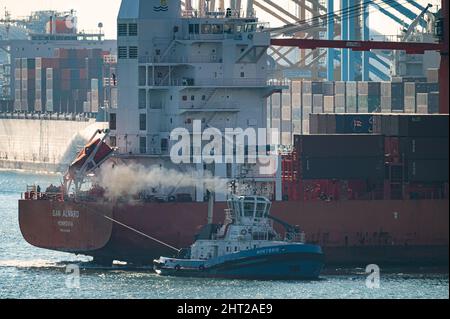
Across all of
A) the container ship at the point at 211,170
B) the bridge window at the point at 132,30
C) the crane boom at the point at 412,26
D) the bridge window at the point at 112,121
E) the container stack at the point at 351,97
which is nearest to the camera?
the container ship at the point at 211,170

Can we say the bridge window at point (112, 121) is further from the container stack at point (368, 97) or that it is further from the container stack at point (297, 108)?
the container stack at point (297, 108)

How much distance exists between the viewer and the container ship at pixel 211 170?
2712 inches

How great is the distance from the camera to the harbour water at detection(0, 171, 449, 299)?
199ft

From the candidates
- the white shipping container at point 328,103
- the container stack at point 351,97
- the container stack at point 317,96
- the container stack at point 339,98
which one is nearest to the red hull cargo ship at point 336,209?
the container stack at point 351,97

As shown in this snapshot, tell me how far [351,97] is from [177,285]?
36.8 meters

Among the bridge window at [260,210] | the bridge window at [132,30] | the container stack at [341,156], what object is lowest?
the bridge window at [260,210]

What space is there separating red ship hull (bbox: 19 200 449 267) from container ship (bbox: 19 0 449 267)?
0.11ft

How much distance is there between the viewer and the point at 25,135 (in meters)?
148

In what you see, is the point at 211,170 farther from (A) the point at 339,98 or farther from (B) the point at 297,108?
(B) the point at 297,108

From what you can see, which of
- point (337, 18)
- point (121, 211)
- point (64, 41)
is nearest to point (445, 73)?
point (121, 211)

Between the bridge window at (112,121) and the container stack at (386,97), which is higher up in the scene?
the container stack at (386,97)

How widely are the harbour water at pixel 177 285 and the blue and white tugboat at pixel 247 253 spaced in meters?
0.59

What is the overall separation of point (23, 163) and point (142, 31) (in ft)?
244
